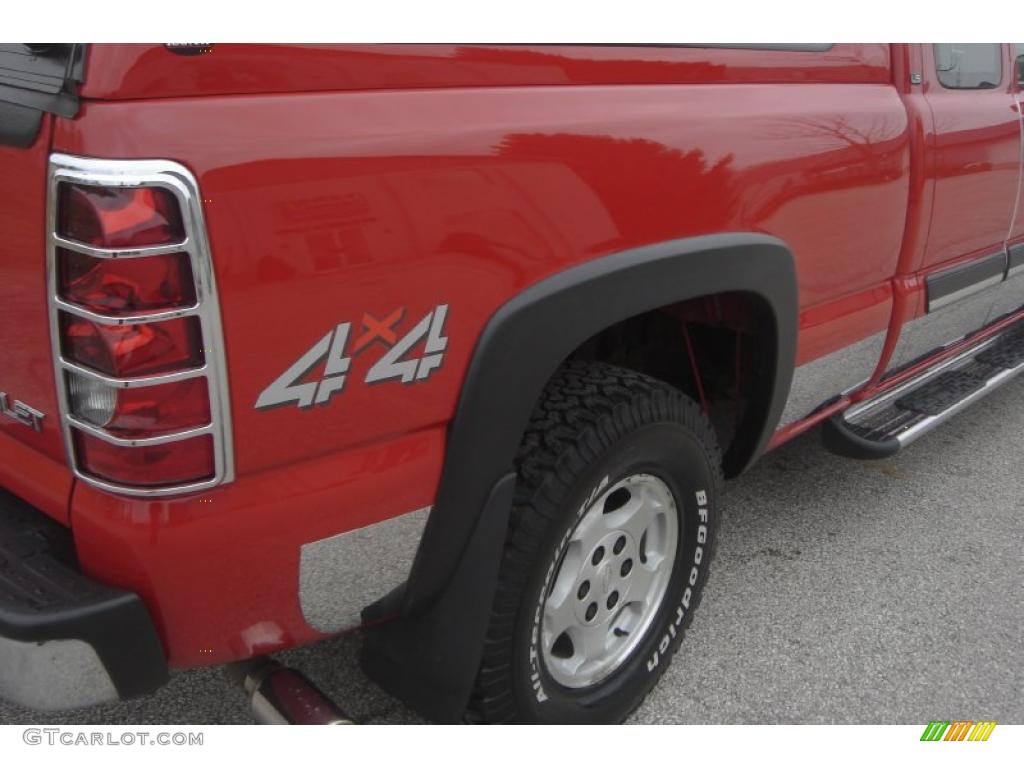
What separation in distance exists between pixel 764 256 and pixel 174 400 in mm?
1335

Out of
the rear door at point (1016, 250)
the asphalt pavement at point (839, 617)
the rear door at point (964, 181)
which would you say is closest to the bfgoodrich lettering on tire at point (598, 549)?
the asphalt pavement at point (839, 617)

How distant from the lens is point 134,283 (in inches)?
49.3

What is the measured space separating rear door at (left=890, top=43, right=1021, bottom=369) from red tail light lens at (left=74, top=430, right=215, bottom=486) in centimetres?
215

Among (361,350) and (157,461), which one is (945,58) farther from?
(157,461)

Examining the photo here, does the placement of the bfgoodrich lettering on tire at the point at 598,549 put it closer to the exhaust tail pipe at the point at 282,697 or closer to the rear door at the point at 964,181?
the exhaust tail pipe at the point at 282,697

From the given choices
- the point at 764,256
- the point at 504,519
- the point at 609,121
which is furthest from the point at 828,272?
the point at 504,519

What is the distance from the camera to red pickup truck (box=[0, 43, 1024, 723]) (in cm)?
127

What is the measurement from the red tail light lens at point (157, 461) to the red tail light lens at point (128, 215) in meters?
0.29

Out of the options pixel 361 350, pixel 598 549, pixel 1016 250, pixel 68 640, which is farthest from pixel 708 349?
pixel 68 640

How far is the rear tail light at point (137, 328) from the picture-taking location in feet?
4.02

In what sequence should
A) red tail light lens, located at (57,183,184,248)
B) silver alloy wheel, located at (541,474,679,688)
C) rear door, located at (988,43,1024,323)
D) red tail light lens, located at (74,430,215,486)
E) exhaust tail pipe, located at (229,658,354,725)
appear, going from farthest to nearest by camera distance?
rear door, located at (988,43,1024,323)
silver alloy wheel, located at (541,474,679,688)
exhaust tail pipe, located at (229,658,354,725)
red tail light lens, located at (74,430,215,486)
red tail light lens, located at (57,183,184,248)

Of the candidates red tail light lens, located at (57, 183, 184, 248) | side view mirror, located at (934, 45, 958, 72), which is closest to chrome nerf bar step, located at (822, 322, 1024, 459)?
side view mirror, located at (934, 45, 958, 72)

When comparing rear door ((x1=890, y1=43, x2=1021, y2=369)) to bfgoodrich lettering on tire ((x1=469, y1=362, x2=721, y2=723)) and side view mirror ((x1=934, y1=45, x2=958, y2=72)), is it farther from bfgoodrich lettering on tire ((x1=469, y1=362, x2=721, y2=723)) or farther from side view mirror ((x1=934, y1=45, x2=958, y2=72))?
bfgoodrich lettering on tire ((x1=469, y1=362, x2=721, y2=723))

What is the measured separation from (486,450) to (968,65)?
7.09 feet
